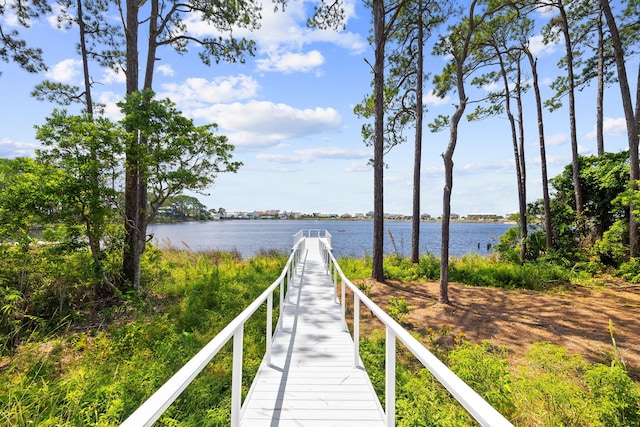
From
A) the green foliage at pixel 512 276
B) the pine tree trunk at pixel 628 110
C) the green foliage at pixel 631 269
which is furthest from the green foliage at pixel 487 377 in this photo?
the pine tree trunk at pixel 628 110

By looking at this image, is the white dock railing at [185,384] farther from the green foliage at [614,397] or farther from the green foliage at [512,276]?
the green foliage at [512,276]

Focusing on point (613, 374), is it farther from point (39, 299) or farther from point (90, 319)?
point (39, 299)

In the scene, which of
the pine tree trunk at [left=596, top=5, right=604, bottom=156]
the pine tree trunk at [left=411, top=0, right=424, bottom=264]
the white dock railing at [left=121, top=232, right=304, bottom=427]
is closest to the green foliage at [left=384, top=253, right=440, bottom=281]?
the pine tree trunk at [left=411, top=0, right=424, bottom=264]

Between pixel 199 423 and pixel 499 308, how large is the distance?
7.00 metres

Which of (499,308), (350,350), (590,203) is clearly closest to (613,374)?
(350,350)

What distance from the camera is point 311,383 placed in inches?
138

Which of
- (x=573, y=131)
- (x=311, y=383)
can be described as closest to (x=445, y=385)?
(x=311, y=383)

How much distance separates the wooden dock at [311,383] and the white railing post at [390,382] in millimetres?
534

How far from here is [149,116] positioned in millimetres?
7414

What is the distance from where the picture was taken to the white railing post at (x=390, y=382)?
232 cm

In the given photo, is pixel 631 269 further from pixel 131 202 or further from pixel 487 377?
pixel 131 202

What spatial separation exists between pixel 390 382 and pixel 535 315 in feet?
20.9

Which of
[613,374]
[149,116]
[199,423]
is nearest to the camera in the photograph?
[613,374]

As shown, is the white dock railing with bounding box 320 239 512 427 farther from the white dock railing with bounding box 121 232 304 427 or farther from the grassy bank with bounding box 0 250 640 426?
the white dock railing with bounding box 121 232 304 427
